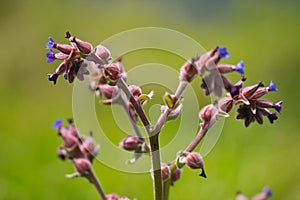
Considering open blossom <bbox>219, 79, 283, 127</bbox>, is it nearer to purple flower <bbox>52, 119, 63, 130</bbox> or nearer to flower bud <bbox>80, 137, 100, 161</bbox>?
flower bud <bbox>80, 137, 100, 161</bbox>

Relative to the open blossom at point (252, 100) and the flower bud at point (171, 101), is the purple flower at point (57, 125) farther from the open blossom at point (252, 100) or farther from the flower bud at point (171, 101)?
the open blossom at point (252, 100)

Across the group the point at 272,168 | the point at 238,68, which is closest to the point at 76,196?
the point at 272,168

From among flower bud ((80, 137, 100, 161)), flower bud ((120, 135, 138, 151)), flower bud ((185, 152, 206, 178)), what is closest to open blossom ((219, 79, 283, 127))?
flower bud ((185, 152, 206, 178))

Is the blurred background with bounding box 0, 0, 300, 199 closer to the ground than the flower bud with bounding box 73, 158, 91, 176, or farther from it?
farther from it

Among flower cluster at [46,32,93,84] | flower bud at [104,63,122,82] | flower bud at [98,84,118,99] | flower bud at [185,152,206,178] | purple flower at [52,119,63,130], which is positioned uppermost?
flower bud at [98,84,118,99]

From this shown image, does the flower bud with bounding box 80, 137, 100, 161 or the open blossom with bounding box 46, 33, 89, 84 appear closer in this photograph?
the open blossom with bounding box 46, 33, 89, 84

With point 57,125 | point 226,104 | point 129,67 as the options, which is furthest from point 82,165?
point 129,67

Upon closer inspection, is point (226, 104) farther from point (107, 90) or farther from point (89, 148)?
point (89, 148)
